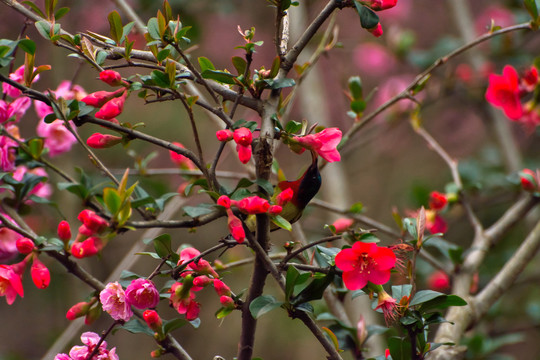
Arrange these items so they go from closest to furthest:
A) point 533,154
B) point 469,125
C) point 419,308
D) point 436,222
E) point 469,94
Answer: point 419,308
point 436,222
point 469,94
point 533,154
point 469,125

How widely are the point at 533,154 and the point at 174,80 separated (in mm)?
2352

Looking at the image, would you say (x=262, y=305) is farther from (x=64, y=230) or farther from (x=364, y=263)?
(x=64, y=230)

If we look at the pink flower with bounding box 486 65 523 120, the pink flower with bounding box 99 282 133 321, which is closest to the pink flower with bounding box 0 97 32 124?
the pink flower with bounding box 99 282 133 321

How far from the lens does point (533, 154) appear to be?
2621 mm

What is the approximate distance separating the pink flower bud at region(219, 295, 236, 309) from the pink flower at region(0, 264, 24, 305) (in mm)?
280

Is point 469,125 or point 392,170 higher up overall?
point 469,125

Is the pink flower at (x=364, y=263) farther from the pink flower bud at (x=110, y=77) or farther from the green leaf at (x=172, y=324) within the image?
the pink flower bud at (x=110, y=77)

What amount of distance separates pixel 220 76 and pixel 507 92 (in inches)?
30.6

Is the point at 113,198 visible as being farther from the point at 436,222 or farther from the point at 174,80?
the point at 436,222

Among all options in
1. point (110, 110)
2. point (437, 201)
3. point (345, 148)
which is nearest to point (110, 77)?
point (110, 110)

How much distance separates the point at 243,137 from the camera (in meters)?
0.66

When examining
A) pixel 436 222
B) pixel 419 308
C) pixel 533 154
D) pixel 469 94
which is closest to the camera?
pixel 419 308

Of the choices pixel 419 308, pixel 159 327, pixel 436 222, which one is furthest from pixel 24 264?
pixel 436 222

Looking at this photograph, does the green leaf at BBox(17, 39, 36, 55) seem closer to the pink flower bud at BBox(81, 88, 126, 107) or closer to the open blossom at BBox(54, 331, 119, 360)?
the pink flower bud at BBox(81, 88, 126, 107)
